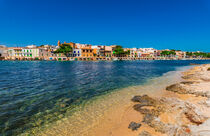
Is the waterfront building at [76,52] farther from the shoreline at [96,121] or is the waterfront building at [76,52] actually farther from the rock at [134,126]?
the rock at [134,126]

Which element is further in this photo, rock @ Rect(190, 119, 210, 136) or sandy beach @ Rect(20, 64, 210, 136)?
sandy beach @ Rect(20, 64, 210, 136)

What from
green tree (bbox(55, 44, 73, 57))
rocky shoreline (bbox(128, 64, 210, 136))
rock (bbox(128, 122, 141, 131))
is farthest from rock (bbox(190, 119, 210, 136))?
green tree (bbox(55, 44, 73, 57))

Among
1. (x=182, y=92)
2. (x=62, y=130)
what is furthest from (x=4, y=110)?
(x=182, y=92)

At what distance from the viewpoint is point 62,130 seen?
4.79m

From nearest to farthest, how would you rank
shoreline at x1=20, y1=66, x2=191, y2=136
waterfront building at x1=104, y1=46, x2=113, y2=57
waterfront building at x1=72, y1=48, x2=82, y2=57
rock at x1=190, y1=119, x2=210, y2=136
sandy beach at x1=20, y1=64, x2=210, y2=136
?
rock at x1=190, y1=119, x2=210, y2=136 < sandy beach at x1=20, y1=64, x2=210, y2=136 < shoreline at x1=20, y1=66, x2=191, y2=136 < waterfront building at x1=72, y1=48, x2=82, y2=57 < waterfront building at x1=104, y1=46, x2=113, y2=57

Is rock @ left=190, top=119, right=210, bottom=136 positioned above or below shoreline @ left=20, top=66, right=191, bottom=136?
above

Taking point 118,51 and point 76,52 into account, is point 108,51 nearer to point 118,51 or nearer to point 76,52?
point 118,51

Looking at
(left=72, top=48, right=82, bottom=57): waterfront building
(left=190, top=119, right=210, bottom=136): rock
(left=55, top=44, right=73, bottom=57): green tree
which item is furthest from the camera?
(left=72, top=48, right=82, bottom=57): waterfront building

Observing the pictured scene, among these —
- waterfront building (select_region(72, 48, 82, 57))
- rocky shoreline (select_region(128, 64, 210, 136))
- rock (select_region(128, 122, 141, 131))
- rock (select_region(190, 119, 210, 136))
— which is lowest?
rock (select_region(128, 122, 141, 131))

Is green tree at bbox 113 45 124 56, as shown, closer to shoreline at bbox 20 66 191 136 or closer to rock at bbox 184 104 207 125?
shoreline at bbox 20 66 191 136

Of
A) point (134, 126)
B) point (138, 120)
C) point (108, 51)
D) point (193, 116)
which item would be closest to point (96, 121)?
point (134, 126)

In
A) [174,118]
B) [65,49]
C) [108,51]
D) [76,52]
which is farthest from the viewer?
[108,51]

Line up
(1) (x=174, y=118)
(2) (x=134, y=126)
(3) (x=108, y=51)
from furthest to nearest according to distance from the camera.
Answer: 1. (3) (x=108, y=51)
2. (1) (x=174, y=118)
3. (2) (x=134, y=126)

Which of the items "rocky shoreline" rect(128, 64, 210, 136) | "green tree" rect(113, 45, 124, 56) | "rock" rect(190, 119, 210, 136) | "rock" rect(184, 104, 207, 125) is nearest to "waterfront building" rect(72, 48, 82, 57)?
"green tree" rect(113, 45, 124, 56)
